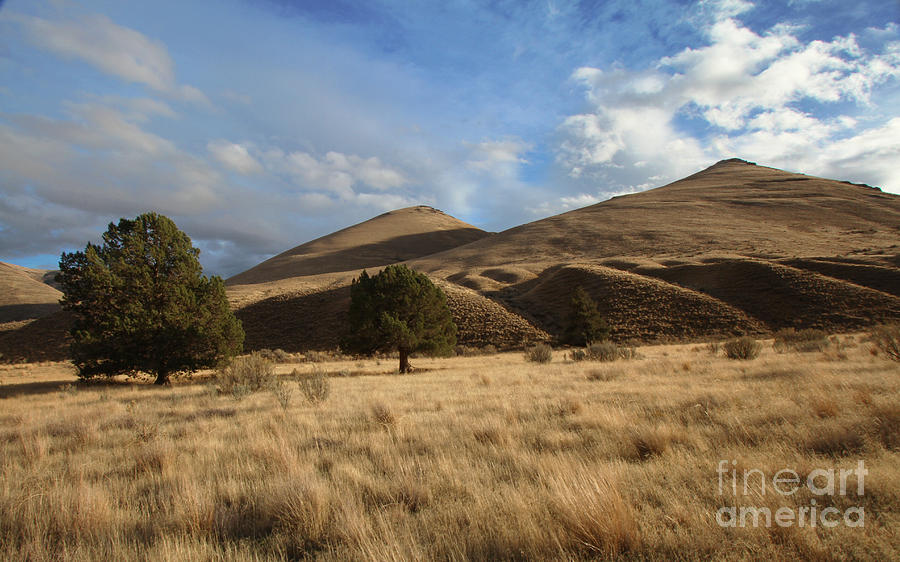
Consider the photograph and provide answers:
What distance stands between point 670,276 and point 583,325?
23.2 m

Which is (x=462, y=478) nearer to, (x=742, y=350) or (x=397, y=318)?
(x=742, y=350)

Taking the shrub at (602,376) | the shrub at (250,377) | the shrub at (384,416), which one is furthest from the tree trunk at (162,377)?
the shrub at (602,376)

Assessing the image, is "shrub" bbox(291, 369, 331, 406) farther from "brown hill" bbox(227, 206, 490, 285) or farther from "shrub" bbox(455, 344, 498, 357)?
"brown hill" bbox(227, 206, 490, 285)


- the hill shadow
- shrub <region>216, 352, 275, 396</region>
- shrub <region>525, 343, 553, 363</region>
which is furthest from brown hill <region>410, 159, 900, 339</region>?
shrub <region>216, 352, 275, 396</region>

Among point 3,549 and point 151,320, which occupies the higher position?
point 151,320

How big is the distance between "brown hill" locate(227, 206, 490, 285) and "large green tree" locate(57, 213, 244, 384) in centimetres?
9228

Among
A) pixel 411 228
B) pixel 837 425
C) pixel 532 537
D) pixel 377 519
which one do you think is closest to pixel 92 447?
pixel 377 519

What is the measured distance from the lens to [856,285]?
39.0m

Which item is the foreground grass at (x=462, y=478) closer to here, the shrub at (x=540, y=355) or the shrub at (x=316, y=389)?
the shrub at (x=316, y=389)

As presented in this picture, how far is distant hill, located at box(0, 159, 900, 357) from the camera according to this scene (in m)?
38.4

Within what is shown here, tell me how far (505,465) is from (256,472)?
3096mm

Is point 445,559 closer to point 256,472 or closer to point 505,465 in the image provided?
point 505,465

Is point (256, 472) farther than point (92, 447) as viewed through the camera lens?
No

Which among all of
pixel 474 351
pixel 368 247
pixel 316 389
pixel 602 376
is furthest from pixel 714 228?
pixel 368 247
